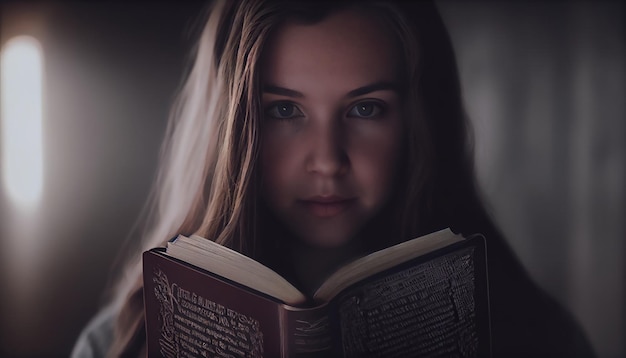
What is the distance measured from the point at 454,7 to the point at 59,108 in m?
0.68

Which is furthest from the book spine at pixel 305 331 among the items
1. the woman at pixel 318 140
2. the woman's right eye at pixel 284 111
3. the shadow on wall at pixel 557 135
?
the shadow on wall at pixel 557 135

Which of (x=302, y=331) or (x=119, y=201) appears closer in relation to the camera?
(x=302, y=331)

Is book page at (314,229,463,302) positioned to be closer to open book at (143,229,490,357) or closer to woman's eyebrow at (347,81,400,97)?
open book at (143,229,490,357)

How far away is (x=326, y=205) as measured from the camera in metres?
0.95

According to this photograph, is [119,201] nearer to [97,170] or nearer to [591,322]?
[97,170]

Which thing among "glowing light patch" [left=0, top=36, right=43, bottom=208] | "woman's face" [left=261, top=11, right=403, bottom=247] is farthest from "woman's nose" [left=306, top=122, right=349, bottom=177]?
"glowing light patch" [left=0, top=36, right=43, bottom=208]

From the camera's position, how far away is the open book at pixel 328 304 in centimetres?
81

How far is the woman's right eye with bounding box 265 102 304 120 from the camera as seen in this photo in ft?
3.04

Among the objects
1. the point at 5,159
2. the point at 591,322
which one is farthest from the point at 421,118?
the point at 5,159

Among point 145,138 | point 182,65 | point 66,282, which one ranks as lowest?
point 66,282

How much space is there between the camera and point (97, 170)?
1.03 metres

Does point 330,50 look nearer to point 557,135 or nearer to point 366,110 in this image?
point 366,110

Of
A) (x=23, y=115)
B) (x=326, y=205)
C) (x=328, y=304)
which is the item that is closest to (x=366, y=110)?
(x=326, y=205)

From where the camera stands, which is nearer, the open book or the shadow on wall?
the open book
